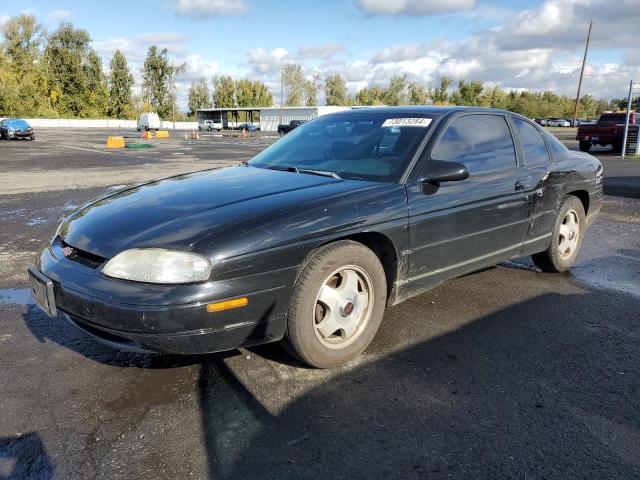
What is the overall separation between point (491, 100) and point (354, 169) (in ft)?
276

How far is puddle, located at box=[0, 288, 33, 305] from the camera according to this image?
3.95 metres

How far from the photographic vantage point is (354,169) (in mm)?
3371

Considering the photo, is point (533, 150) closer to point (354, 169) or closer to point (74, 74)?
point (354, 169)

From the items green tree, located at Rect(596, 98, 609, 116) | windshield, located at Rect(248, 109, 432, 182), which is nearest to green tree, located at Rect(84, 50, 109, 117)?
windshield, located at Rect(248, 109, 432, 182)

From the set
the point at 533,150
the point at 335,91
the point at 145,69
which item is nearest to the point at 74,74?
the point at 145,69

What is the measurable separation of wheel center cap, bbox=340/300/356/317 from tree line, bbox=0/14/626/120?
208 feet

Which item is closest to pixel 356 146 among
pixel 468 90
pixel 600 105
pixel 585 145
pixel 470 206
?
pixel 470 206

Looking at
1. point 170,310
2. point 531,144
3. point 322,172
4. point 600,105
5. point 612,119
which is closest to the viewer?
point 170,310

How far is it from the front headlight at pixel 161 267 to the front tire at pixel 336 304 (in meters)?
0.54

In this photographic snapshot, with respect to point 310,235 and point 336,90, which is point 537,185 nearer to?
point 310,235

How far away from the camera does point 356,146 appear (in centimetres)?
361

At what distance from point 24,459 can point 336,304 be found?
5.43 feet

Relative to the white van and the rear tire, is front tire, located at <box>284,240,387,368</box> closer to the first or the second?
the rear tire

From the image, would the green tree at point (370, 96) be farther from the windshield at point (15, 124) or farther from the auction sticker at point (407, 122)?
the auction sticker at point (407, 122)
